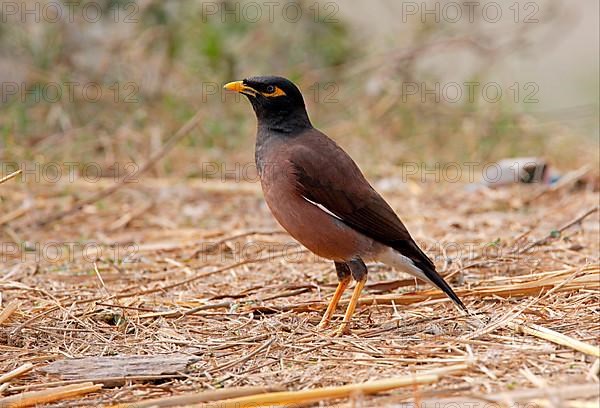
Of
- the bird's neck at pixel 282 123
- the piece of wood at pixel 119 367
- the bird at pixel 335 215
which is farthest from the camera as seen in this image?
the bird's neck at pixel 282 123

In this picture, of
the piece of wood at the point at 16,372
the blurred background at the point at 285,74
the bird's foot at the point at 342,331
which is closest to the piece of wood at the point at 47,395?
the piece of wood at the point at 16,372

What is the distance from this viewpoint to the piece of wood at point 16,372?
3189 millimetres

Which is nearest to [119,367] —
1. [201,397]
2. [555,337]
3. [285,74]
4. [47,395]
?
[47,395]

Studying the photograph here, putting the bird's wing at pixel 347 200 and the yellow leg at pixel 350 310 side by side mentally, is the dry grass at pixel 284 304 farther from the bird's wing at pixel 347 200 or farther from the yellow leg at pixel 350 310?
the bird's wing at pixel 347 200

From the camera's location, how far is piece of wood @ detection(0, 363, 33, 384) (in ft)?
10.5

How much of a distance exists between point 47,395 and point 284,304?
1.53m

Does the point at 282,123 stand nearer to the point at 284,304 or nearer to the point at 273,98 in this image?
the point at 273,98

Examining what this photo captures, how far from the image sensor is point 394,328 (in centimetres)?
382

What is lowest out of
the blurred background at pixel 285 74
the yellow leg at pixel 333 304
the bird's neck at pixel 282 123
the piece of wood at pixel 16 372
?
the piece of wood at pixel 16 372

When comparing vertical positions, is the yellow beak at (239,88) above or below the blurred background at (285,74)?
below

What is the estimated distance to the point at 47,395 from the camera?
9.98ft

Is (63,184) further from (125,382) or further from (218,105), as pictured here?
(125,382)

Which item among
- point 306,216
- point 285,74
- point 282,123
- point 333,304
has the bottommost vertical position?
point 333,304

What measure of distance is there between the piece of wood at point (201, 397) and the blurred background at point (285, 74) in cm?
467
